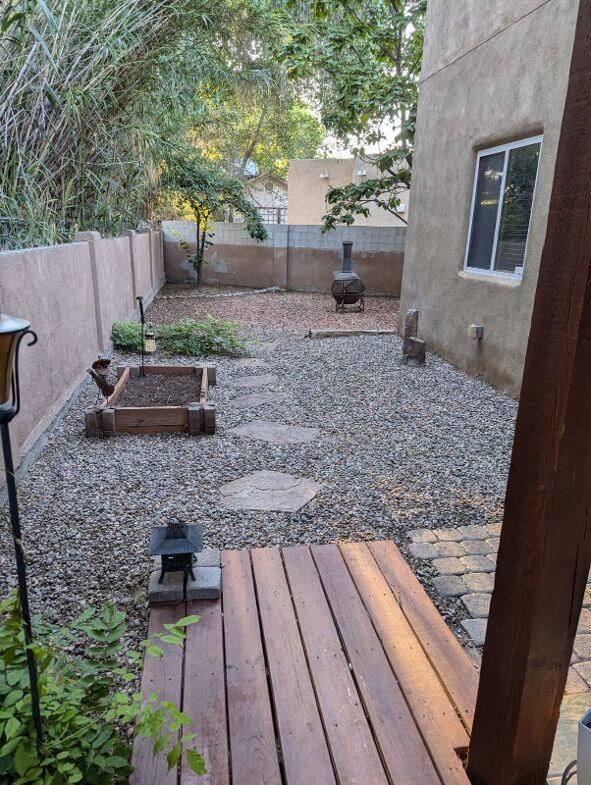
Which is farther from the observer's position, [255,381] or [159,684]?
[255,381]

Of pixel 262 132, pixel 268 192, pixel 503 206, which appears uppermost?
Answer: pixel 262 132

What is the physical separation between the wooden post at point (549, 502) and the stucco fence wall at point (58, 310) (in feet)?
8.71

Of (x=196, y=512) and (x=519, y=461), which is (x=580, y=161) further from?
(x=196, y=512)

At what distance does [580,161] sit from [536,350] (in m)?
0.32

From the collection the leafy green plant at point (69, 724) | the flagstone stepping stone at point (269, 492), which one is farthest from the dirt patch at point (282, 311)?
the leafy green plant at point (69, 724)

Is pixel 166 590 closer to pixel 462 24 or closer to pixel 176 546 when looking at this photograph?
pixel 176 546

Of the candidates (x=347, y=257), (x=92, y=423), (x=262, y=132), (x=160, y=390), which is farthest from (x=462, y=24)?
(x=262, y=132)

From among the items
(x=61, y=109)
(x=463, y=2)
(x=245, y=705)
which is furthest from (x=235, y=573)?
(x=463, y=2)

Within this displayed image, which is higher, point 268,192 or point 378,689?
point 268,192

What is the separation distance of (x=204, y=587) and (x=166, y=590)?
14 cm

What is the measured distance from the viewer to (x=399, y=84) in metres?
8.20

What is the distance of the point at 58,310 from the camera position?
13.0ft

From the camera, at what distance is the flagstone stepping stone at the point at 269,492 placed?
9.00ft

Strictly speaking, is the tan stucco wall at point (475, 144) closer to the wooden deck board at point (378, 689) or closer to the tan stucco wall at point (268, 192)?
the wooden deck board at point (378, 689)
